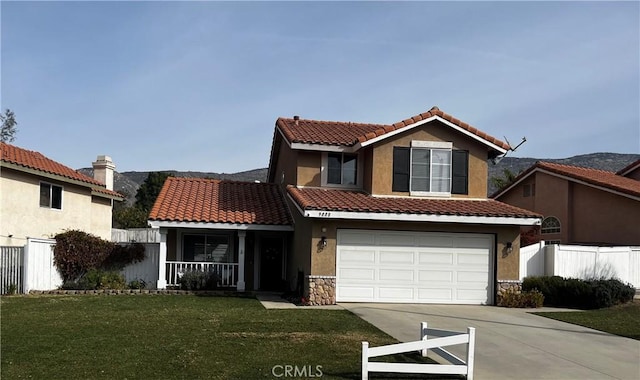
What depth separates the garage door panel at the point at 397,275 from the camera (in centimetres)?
1912

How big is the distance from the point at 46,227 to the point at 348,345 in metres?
18.0

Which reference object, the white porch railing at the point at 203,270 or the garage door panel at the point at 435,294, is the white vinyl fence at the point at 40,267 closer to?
the white porch railing at the point at 203,270

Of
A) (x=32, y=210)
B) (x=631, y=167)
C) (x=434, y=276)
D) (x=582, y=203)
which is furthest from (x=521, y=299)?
(x=32, y=210)

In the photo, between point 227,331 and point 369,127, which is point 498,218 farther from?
point 227,331

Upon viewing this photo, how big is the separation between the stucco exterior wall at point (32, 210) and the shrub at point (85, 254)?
10.2 ft

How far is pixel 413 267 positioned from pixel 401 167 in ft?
11.6

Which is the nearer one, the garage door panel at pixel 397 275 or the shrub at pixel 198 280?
the garage door panel at pixel 397 275

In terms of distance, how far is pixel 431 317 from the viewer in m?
16.0

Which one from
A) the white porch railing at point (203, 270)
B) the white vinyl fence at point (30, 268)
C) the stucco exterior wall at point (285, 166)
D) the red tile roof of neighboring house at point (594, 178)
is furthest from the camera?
the red tile roof of neighboring house at point (594, 178)

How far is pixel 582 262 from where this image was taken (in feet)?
70.4

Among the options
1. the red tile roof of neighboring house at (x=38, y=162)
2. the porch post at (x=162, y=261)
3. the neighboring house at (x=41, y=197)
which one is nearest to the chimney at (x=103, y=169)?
the neighboring house at (x=41, y=197)

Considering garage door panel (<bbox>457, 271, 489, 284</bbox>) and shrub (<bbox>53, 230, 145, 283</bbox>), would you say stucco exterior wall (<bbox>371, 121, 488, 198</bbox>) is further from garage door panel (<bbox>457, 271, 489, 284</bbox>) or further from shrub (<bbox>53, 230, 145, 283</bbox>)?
shrub (<bbox>53, 230, 145, 283</bbox>)

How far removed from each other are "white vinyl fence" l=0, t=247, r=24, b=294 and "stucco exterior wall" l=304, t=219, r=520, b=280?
9.47m

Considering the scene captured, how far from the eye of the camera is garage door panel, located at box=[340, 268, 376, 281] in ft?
62.0
